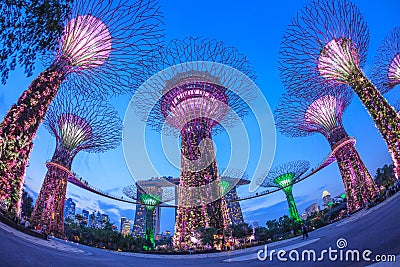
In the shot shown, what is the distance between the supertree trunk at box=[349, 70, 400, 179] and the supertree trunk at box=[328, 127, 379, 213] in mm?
4357

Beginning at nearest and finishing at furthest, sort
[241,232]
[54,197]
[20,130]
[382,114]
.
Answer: [20,130] < [382,114] < [54,197] < [241,232]

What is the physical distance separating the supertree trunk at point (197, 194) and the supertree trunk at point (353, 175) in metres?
8.55

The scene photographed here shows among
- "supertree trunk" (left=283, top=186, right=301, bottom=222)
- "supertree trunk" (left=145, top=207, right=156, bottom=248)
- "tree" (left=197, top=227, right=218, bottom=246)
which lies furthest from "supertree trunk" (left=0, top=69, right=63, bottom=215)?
"supertree trunk" (left=283, top=186, right=301, bottom=222)

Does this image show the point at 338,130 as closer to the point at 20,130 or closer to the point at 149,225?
the point at 20,130

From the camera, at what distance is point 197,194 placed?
647 inches

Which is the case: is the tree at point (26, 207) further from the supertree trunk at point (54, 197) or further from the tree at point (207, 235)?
the tree at point (207, 235)

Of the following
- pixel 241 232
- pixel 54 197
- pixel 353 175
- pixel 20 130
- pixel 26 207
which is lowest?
pixel 20 130

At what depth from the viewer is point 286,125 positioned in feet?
75.5

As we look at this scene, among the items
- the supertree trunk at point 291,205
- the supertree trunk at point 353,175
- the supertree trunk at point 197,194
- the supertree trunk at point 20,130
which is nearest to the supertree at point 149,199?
the supertree trunk at point 291,205

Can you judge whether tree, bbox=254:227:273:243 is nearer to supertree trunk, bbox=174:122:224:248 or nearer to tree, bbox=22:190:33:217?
supertree trunk, bbox=174:122:224:248

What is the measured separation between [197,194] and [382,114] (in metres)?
10.5

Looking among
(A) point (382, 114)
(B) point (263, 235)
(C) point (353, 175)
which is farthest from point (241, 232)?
(A) point (382, 114)

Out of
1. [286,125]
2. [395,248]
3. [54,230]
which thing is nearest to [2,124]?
[395,248]

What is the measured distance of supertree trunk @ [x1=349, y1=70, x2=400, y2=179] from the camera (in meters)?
12.4
